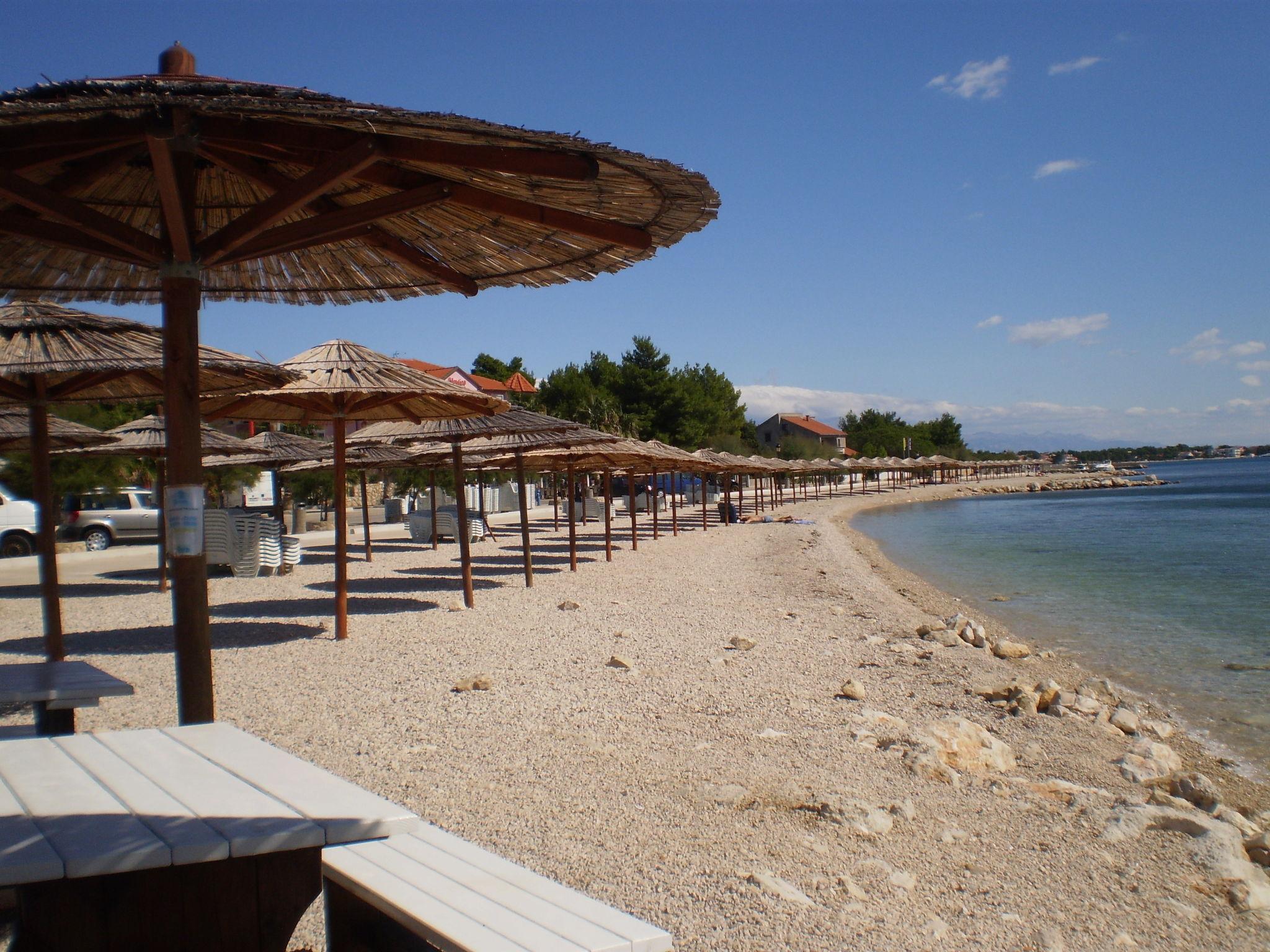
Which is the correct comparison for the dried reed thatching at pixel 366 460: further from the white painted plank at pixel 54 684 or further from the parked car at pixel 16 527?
the white painted plank at pixel 54 684

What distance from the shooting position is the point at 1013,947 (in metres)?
3.34

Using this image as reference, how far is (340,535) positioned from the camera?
8.72m

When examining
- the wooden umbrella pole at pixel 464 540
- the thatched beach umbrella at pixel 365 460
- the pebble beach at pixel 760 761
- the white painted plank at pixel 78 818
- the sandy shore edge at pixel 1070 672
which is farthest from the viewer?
the thatched beach umbrella at pixel 365 460

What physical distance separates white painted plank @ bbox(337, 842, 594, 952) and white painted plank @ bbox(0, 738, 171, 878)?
1.98 feet

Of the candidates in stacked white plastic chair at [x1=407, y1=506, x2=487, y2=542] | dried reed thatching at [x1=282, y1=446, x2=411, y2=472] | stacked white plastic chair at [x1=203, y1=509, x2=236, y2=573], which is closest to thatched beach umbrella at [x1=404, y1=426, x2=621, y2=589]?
dried reed thatching at [x1=282, y1=446, x2=411, y2=472]

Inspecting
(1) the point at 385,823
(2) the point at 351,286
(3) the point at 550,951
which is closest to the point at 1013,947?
(3) the point at 550,951

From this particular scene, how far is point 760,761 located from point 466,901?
3152 mm

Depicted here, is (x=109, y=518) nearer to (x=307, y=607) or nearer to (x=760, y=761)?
(x=307, y=607)

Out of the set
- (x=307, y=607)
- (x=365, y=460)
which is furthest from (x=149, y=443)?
(x=365, y=460)

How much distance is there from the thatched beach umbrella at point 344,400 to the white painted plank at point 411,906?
5.42 m

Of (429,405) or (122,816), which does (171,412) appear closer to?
(122,816)

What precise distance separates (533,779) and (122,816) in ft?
9.11

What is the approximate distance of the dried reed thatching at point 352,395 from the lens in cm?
770

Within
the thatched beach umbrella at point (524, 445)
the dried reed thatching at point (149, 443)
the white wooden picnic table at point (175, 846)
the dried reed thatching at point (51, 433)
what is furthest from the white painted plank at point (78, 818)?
the dried reed thatching at point (149, 443)
